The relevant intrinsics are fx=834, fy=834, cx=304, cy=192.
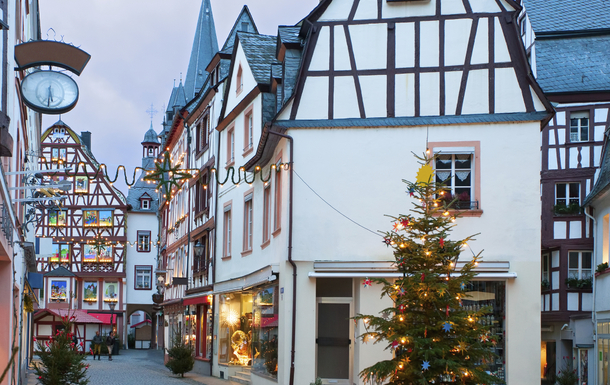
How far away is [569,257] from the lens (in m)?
26.9

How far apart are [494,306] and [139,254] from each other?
44836 millimetres

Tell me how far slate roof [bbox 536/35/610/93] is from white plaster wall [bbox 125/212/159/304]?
36.7 metres

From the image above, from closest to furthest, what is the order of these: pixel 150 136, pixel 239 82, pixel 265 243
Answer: pixel 265 243
pixel 239 82
pixel 150 136

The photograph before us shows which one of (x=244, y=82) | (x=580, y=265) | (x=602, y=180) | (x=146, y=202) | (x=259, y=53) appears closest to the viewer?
(x=259, y=53)

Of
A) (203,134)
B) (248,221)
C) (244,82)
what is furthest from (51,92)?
(203,134)

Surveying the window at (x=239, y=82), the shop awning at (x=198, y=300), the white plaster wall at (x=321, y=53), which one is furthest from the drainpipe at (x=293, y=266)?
the shop awning at (x=198, y=300)

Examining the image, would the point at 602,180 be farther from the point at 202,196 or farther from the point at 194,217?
the point at 194,217

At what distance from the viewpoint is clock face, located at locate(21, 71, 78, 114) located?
1147cm

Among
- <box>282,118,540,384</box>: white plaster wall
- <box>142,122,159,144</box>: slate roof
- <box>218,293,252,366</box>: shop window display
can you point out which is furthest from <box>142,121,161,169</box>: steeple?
<box>282,118,540,384</box>: white plaster wall

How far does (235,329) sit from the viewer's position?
81.3 ft

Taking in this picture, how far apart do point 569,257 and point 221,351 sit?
1156cm

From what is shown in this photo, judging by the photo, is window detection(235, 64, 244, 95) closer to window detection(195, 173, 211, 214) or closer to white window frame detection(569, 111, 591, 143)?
window detection(195, 173, 211, 214)

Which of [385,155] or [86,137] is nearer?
[385,155]

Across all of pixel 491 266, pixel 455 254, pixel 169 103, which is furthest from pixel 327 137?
pixel 169 103
